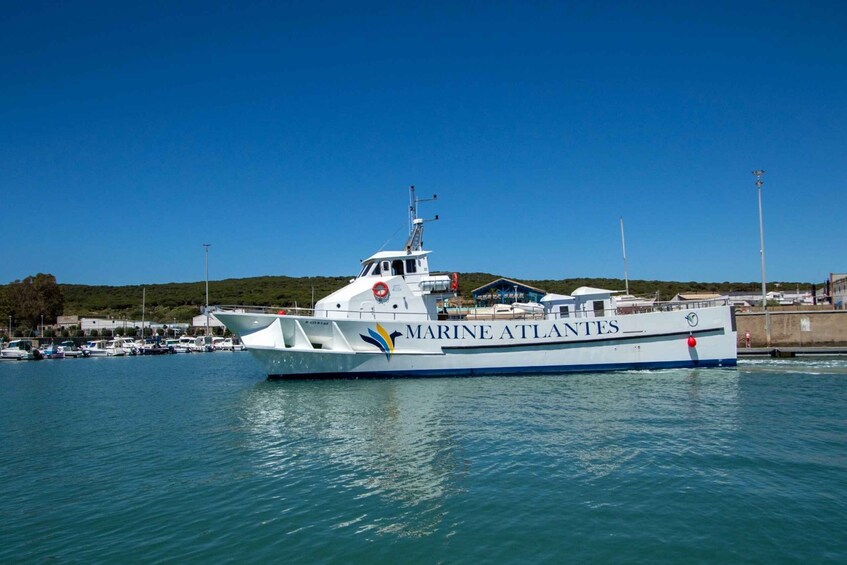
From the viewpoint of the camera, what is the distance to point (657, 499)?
7.98 m

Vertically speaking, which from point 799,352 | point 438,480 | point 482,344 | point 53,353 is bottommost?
point 799,352

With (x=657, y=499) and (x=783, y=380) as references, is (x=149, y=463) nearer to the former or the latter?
(x=657, y=499)

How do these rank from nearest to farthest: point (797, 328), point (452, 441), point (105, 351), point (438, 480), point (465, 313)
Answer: point (438, 480) → point (452, 441) → point (465, 313) → point (797, 328) → point (105, 351)

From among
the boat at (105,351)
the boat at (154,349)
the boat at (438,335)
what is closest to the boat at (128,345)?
the boat at (105,351)

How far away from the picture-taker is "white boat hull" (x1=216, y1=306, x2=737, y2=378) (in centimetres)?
2252

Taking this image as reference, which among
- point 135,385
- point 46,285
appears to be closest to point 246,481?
point 135,385

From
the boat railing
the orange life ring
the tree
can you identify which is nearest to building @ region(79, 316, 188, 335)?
the tree

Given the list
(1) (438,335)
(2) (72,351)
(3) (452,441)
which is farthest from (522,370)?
(2) (72,351)

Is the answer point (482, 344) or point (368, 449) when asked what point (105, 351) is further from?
point (368, 449)

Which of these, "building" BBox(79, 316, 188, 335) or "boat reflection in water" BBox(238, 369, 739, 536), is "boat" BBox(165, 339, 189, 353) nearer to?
"building" BBox(79, 316, 188, 335)

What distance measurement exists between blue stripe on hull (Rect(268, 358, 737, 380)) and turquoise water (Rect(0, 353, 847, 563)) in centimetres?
549

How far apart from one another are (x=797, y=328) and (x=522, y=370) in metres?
21.6

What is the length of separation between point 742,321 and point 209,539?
36.7 metres

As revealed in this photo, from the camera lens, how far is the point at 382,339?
22734 mm
